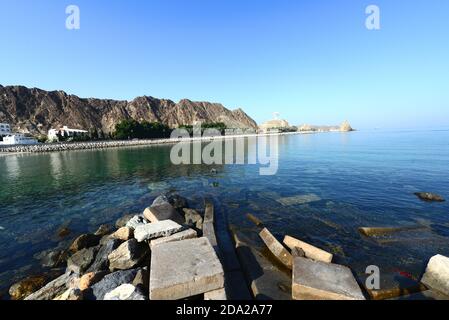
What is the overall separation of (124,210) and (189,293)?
44.6 ft

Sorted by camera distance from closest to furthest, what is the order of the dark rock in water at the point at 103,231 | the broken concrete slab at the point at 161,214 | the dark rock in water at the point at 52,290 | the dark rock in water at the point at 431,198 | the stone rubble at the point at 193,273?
the stone rubble at the point at 193,273, the dark rock in water at the point at 52,290, the broken concrete slab at the point at 161,214, the dark rock in water at the point at 103,231, the dark rock in water at the point at 431,198

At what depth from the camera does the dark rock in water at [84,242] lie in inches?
436

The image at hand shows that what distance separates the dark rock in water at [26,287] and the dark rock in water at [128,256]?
2759 mm

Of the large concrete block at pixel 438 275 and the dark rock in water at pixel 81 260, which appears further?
the dark rock in water at pixel 81 260

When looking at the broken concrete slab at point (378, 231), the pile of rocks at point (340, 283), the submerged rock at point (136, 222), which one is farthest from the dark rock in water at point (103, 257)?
the broken concrete slab at point (378, 231)

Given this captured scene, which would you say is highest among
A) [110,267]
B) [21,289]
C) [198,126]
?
[198,126]

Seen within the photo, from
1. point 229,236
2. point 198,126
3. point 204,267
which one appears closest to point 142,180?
point 229,236

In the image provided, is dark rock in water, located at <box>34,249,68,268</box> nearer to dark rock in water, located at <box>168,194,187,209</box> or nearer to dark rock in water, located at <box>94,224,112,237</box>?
dark rock in water, located at <box>94,224,112,237</box>

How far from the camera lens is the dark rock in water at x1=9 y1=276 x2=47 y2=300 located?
8.16 m

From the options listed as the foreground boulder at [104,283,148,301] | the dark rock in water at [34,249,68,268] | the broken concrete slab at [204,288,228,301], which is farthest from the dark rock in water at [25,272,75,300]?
the broken concrete slab at [204,288,228,301]

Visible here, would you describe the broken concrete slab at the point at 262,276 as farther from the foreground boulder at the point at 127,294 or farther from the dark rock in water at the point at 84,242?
the dark rock in water at the point at 84,242
